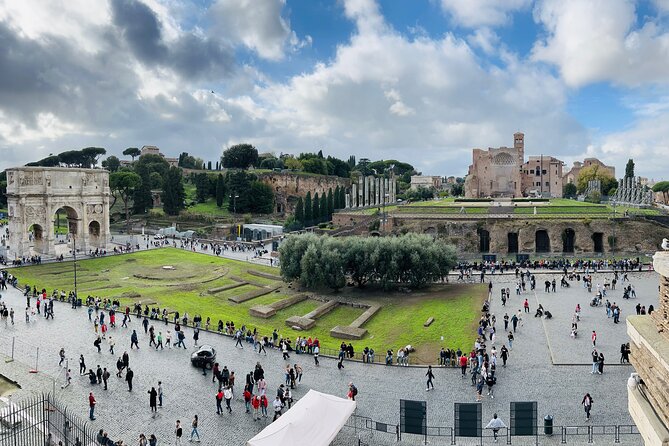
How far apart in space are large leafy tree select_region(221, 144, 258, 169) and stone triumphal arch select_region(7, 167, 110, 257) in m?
46.6

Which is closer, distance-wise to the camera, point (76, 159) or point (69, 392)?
point (69, 392)

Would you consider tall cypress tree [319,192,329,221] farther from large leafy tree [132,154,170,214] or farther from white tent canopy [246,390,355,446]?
white tent canopy [246,390,355,446]

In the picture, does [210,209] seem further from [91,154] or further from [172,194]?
[91,154]

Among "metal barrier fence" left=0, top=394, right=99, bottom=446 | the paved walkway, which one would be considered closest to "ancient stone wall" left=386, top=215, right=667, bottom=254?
the paved walkway

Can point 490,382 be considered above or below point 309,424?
below

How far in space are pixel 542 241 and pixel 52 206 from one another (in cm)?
4287

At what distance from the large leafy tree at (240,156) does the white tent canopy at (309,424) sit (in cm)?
8391

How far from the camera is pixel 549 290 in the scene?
30062 mm

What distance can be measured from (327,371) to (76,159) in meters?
91.9

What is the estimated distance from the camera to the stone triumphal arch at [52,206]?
4284cm

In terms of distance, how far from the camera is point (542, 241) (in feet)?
149

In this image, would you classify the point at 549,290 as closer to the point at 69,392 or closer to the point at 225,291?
the point at 225,291

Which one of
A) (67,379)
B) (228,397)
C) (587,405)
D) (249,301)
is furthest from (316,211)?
(587,405)

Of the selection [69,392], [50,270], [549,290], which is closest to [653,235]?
[549,290]
